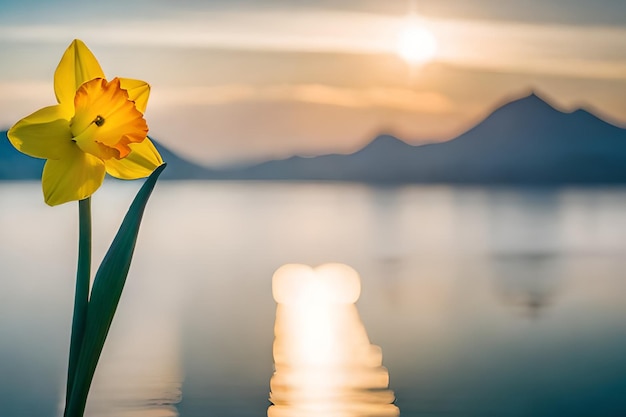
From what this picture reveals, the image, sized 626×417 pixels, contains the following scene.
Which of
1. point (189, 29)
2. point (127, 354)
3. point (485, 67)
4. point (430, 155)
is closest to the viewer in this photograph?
point (127, 354)

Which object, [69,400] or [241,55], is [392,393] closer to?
[69,400]

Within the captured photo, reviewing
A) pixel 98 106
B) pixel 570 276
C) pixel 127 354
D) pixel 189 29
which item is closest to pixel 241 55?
pixel 189 29

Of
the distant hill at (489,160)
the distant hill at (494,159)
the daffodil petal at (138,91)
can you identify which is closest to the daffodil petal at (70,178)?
the daffodil petal at (138,91)

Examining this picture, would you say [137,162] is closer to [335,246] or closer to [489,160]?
[335,246]

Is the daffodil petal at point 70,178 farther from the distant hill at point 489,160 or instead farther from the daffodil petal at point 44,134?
the distant hill at point 489,160

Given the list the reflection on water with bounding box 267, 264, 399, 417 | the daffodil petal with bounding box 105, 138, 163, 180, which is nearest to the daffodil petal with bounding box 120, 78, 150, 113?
the daffodil petal with bounding box 105, 138, 163, 180

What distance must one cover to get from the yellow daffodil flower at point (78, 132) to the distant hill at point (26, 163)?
0.11 metres

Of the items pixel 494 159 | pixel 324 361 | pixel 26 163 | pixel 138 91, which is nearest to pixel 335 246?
pixel 324 361

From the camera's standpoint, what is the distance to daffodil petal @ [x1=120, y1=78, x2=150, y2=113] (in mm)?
843

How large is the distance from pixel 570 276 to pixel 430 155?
42.7ft

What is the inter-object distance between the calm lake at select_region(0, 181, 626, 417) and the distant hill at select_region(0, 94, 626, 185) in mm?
9381

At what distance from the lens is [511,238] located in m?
5.24

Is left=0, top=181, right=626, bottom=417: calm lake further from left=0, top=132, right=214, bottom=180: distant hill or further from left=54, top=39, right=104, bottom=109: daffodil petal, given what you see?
left=54, top=39, right=104, bottom=109: daffodil petal

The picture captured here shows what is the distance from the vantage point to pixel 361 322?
238 centimetres
